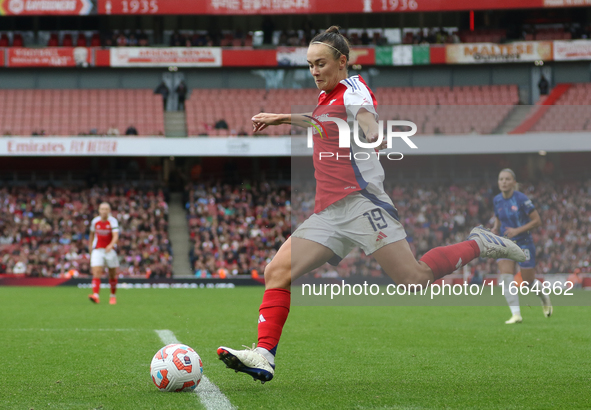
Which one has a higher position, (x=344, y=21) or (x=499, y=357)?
(x=344, y=21)

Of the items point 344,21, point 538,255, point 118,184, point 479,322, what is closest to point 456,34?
point 344,21

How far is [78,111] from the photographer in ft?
105

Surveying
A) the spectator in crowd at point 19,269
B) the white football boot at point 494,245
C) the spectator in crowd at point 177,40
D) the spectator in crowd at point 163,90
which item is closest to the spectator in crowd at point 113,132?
the spectator in crowd at point 163,90

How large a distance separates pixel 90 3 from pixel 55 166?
23.1 feet

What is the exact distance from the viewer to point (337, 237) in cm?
511

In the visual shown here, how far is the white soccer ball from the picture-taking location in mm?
5047

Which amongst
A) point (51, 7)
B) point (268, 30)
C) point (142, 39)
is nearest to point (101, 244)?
point (51, 7)

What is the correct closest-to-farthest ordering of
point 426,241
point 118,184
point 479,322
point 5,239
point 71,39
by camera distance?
point 426,241
point 479,322
point 5,239
point 118,184
point 71,39

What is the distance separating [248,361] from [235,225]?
79.5ft

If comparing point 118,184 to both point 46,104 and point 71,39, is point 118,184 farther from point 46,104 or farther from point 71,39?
point 71,39

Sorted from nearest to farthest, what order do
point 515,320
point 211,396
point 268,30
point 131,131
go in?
point 211,396 < point 515,320 < point 131,131 < point 268,30

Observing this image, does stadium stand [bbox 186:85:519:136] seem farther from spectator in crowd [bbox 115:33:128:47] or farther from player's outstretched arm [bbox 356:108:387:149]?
player's outstretched arm [bbox 356:108:387:149]

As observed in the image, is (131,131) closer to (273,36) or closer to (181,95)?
(181,95)

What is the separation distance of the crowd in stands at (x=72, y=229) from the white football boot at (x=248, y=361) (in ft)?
70.7
